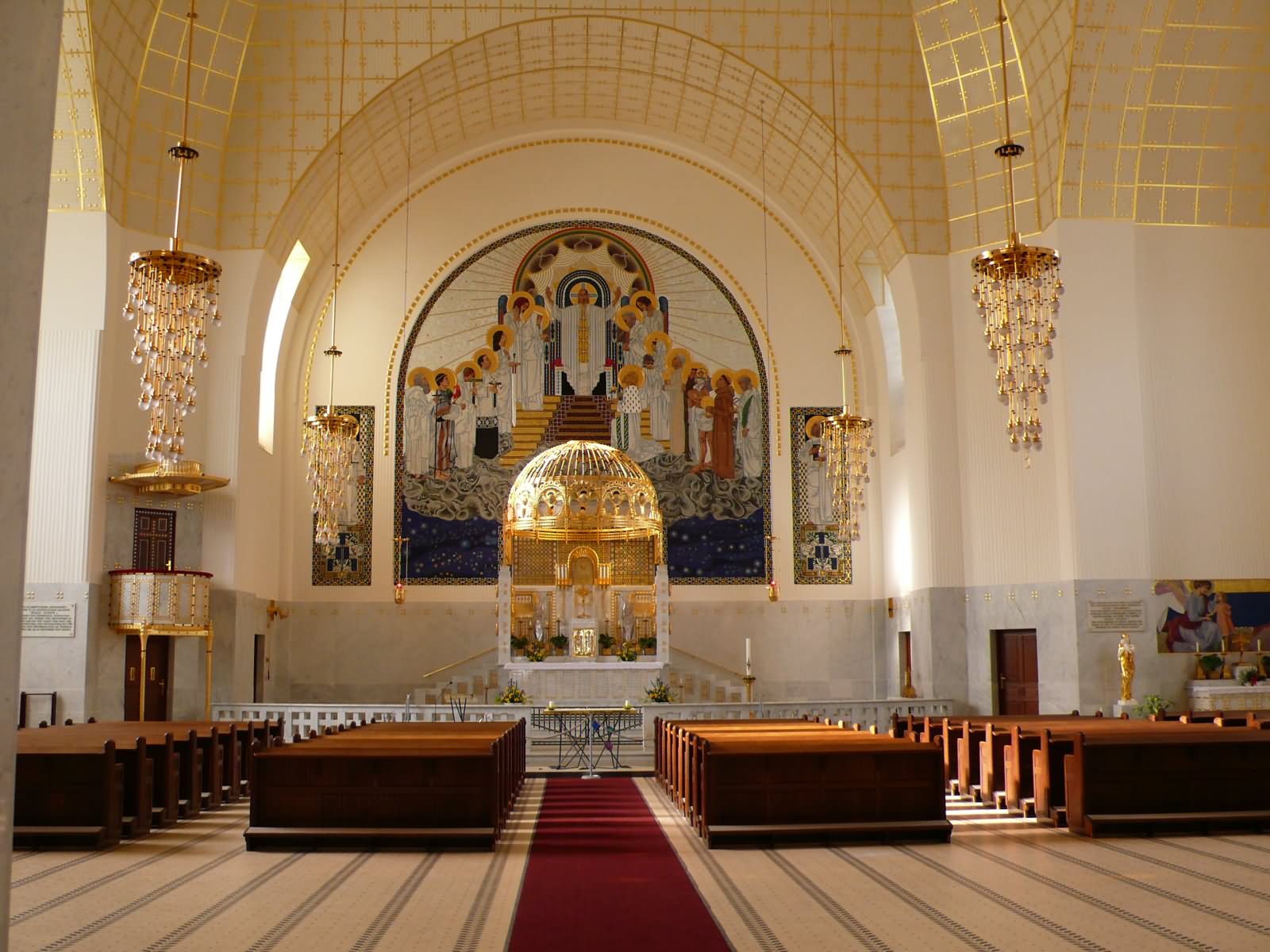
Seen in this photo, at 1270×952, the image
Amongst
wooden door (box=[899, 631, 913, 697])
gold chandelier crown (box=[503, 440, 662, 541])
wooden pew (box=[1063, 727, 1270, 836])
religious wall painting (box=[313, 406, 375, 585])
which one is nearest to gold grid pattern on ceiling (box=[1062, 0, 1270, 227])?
wooden door (box=[899, 631, 913, 697])

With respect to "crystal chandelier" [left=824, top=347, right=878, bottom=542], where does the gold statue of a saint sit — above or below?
below

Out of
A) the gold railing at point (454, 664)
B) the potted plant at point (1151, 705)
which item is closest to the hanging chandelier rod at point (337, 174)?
the gold railing at point (454, 664)

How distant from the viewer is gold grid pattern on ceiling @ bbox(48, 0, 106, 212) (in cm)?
1597

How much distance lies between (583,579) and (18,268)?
18422 millimetres

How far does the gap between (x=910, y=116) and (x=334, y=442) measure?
10.0 meters

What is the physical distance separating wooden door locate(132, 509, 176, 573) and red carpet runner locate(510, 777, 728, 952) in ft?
31.1

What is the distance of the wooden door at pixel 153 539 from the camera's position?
58.1ft

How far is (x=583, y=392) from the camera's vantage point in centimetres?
2272

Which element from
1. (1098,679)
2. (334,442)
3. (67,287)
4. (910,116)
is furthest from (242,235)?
(1098,679)

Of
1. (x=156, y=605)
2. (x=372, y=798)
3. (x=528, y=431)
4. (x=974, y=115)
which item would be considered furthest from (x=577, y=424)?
(x=372, y=798)

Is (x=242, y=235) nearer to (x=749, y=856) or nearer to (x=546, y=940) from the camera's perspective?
(x=749, y=856)

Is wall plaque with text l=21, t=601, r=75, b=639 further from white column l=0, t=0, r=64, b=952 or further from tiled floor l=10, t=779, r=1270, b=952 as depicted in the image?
white column l=0, t=0, r=64, b=952

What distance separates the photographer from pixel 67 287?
666 inches

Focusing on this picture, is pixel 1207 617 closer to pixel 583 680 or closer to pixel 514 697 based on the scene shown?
pixel 583 680
